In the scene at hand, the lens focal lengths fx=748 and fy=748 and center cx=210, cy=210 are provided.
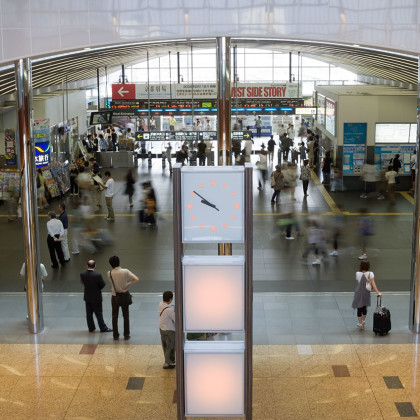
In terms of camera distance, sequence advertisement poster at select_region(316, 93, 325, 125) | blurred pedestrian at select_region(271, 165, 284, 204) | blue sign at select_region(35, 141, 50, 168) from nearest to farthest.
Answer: blurred pedestrian at select_region(271, 165, 284, 204) → blue sign at select_region(35, 141, 50, 168) → advertisement poster at select_region(316, 93, 325, 125)

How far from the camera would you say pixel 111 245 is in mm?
15961

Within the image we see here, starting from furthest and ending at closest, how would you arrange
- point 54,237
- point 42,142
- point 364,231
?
1. point 42,142
2. point 364,231
3. point 54,237

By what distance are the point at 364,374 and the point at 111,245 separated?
305 inches

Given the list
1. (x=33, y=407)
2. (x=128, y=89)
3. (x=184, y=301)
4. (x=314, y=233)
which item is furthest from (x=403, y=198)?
(x=184, y=301)

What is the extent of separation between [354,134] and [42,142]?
933cm

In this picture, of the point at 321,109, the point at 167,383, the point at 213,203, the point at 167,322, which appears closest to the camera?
the point at 213,203

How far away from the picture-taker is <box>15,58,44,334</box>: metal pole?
34.2 ft

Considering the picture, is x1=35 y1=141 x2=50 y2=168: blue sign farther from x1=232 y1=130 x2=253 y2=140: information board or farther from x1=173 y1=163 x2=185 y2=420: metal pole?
x1=173 y1=163 x2=185 y2=420: metal pole

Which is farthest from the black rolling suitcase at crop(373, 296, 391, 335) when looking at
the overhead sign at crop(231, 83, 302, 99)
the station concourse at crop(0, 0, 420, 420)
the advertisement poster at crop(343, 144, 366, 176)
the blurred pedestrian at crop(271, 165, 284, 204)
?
the overhead sign at crop(231, 83, 302, 99)

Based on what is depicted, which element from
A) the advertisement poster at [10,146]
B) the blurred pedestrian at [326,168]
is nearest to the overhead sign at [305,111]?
the blurred pedestrian at [326,168]

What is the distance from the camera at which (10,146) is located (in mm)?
21016

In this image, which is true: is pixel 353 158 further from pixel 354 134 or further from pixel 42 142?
pixel 42 142

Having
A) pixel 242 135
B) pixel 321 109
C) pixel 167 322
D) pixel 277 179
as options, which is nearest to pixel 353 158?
pixel 242 135

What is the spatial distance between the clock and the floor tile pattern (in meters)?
3.39
